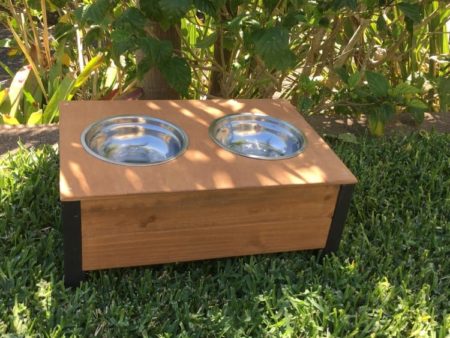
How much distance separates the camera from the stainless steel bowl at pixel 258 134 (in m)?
2.17

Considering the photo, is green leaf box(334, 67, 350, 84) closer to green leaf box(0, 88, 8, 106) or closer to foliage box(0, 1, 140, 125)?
foliage box(0, 1, 140, 125)

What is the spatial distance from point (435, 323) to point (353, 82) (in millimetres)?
1178

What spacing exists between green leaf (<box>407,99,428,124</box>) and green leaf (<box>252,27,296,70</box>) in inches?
40.7

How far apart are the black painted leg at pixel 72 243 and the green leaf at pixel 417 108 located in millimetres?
1796

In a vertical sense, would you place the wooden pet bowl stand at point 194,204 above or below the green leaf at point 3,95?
above

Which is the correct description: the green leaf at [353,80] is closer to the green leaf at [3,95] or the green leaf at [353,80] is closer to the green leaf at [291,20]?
the green leaf at [291,20]

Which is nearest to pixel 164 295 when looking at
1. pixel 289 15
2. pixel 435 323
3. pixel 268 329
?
pixel 268 329

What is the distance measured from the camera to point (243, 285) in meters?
1.99

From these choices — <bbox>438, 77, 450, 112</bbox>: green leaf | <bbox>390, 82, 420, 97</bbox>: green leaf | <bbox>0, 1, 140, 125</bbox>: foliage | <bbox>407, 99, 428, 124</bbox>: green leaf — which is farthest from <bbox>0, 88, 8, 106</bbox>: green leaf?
<bbox>438, 77, 450, 112</bbox>: green leaf

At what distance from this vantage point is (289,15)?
222 centimetres

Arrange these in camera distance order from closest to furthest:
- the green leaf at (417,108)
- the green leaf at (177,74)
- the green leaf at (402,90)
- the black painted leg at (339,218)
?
the black painted leg at (339,218), the green leaf at (177,74), the green leaf at (402,90), the green leaf at (417,108)

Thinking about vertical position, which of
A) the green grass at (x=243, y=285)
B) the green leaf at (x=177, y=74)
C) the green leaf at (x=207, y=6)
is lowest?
the green grass at (x=243, y=285)

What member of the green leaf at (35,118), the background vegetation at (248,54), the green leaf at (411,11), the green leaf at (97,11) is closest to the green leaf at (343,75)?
the background vegetation at (248,54)

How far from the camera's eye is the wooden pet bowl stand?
1723mm
